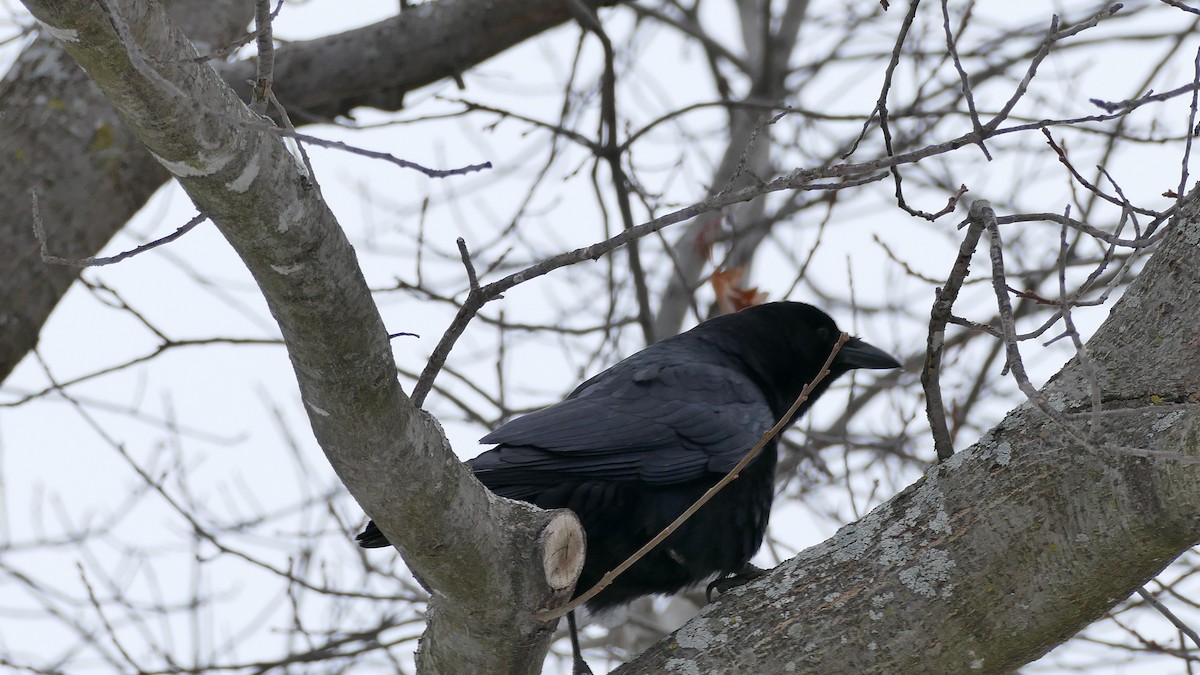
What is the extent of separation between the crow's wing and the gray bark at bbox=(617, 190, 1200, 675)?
0.92 m

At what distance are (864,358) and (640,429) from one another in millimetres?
1362

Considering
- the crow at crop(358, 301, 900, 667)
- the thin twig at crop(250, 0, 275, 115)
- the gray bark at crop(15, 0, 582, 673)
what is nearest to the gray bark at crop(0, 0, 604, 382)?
the crow at crop(358, 301, 900, 667)

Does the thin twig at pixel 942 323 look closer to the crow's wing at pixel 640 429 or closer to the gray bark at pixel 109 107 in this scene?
the crow's wing at pixel 640 429

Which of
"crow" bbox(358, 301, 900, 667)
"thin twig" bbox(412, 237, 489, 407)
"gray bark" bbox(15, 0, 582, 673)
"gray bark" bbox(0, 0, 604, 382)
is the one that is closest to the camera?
"gray bark" bbox(15, 0, 582, 673)

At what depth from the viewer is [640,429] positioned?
3.89 m

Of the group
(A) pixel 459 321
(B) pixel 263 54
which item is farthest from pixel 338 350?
(B) pixel 263 54

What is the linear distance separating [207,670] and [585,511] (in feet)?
7.37

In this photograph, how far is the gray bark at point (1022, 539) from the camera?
8.29ft

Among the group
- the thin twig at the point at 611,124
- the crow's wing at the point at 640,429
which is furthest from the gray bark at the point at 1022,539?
the thin twig at the point at 611,124

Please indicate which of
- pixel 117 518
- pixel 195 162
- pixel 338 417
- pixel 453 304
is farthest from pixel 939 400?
pixel 117 518

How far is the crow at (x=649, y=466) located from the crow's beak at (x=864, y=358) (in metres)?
0.53

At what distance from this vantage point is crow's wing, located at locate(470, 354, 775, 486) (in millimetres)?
3584

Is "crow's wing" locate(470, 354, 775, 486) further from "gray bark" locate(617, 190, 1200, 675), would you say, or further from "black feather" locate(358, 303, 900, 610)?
"gray bark" locate(617, 190, 1200, 675)

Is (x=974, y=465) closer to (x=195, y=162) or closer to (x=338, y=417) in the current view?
(x=338, y=417)
